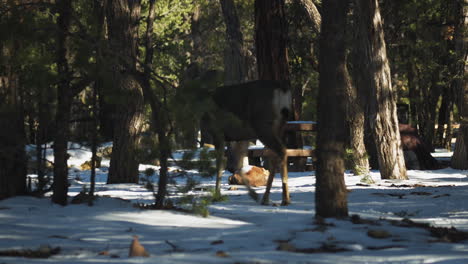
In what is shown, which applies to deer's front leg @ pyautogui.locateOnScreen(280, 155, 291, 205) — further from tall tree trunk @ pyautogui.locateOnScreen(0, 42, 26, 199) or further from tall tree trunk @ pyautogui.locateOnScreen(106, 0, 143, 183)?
tall tree trunk @ pyautogui.locateOnScreen(106, 0, 143, 183)

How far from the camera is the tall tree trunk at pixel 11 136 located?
7596 mm

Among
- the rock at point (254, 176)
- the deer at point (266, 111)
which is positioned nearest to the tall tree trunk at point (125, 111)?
the rock at point (254, 176)

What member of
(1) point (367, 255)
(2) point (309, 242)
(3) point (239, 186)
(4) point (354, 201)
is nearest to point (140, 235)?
(2) point (309, 242)

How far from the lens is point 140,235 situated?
600cm

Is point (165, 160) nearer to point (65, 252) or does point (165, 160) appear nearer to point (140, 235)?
point (140, 235)

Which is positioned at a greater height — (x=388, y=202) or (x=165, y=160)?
(x=165, y=160)

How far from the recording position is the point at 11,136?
764cm

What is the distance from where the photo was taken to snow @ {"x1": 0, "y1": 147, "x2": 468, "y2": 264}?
5.14m

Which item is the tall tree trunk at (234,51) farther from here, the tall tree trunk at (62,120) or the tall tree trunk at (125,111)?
the tall tree trunk at (62,120)

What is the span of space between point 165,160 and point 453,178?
9546mm

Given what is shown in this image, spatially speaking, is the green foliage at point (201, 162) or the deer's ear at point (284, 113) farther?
the deer's ear at point (284, 113)

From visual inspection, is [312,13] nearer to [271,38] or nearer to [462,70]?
[271,38]

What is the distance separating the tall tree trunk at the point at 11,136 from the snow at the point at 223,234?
271mm

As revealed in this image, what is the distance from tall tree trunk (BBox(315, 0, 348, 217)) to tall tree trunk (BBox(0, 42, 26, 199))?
3.42m
